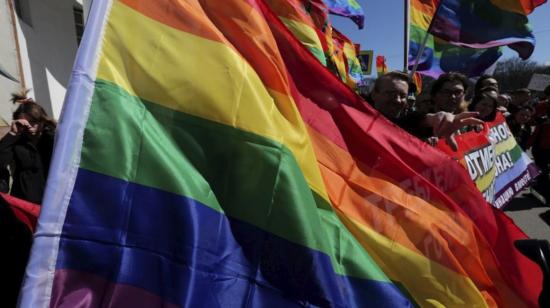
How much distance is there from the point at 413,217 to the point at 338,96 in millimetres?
583

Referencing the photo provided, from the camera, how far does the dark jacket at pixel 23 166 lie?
3.14 m

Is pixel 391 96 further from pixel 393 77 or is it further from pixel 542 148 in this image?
pixel 542 148

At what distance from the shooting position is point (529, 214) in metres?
6.38

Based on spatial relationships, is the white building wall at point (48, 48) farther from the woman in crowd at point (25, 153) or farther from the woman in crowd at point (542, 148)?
the woman in crowd at point (542, 148)

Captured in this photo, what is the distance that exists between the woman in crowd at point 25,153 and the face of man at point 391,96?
234 centimetres

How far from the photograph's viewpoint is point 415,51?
18.0ft

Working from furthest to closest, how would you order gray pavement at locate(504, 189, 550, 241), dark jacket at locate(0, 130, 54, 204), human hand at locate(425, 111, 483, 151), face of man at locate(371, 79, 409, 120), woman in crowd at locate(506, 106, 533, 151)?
woman in crowd at locate(506, 106, 533, 151) → gray pavement at locate(504, 189, 550, 241) → dark jacket at locate(0, 130, 54, 204) → face of man at locate(371, 79, 409, 120) → human hand at locate(425, 111, 483, 151)

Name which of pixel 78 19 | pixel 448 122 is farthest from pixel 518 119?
pixel 78 19

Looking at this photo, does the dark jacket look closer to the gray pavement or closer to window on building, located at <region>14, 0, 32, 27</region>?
window on building, located at <region>14, 0, 32, 27</region>

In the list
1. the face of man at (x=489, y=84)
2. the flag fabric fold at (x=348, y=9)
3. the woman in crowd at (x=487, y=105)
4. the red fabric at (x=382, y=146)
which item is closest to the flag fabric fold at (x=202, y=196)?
the red fabric at (x=382, y=146)

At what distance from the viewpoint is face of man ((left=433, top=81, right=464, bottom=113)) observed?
10.8ft

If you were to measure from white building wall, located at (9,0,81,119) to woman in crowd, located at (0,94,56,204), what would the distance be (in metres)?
3.47

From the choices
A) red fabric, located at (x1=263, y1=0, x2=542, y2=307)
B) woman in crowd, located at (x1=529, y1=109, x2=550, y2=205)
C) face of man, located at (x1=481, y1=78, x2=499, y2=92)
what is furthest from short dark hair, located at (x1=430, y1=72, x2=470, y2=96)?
woman in crowd, located at (x1=529, y1=109, x2=550, y2=205)

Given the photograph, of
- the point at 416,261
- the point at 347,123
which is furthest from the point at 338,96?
the point at 416,261
